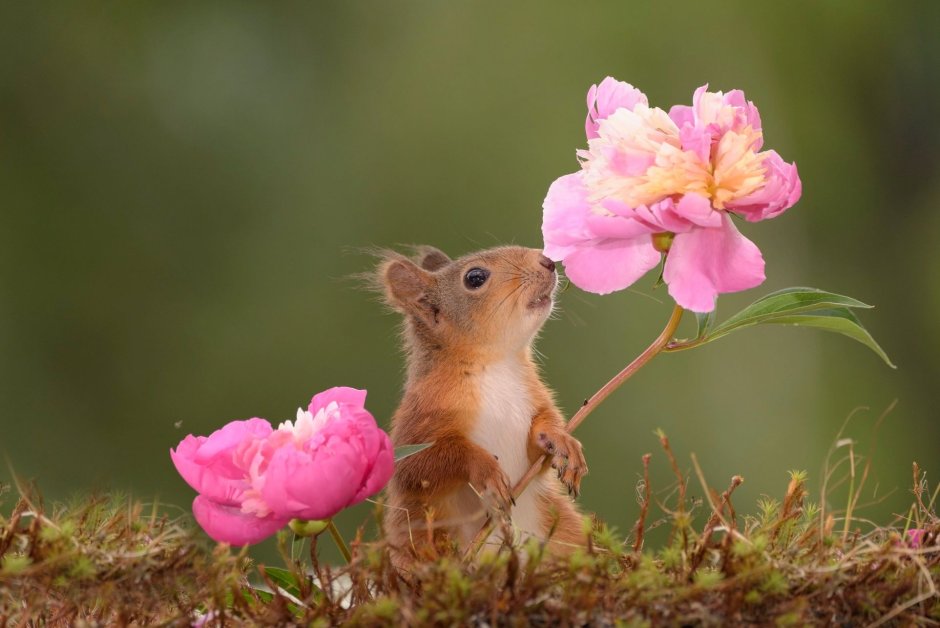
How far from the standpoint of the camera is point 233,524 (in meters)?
1.00

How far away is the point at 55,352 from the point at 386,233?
52.1 inches

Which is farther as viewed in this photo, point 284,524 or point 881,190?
point 881,190

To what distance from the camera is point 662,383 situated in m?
4.34

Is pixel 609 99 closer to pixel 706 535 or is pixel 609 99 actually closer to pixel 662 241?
pixel 662 241

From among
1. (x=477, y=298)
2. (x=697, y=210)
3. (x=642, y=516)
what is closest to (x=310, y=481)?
(x=642, y=516)

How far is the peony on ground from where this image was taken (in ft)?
2.71

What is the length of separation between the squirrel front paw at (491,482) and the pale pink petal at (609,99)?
0.40 meters

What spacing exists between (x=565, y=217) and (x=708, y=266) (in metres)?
0.15

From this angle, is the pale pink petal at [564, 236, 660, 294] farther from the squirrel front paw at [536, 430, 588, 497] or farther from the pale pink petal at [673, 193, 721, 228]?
the squirrel front paw at [536, 430, 588, 497]

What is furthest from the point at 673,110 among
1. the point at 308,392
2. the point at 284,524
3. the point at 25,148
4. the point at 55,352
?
the point at 25,148

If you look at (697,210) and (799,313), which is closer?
(697,210)

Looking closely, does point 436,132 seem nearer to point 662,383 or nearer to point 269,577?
point 662,383

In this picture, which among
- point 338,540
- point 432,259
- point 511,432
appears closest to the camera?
point 338,540

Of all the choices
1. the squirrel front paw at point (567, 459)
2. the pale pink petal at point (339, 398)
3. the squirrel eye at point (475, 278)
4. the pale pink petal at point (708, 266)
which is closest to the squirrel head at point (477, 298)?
the squirrel eye at point (475, 278)
